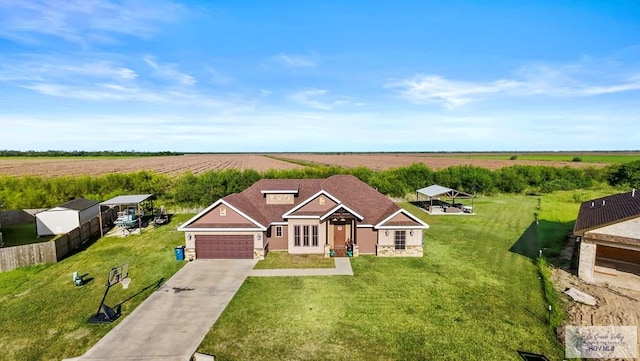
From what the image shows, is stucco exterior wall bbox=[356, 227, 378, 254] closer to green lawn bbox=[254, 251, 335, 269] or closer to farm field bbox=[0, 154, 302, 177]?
green lawn bbox=[254, 251, 335, 269]

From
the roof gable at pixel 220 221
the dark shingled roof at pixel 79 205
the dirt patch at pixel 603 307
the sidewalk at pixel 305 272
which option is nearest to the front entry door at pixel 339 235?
the sidewalk at pixel 305 272

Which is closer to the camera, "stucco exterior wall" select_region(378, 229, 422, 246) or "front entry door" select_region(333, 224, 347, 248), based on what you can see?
"stucco exterior wall" select_region(378, 229, 422, 246)

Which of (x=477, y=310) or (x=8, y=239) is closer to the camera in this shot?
(x=477, y=310)

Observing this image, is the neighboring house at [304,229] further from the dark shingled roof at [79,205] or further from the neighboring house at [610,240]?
the dark shingled roof at [79,205]

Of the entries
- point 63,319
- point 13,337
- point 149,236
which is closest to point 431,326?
point 63,319

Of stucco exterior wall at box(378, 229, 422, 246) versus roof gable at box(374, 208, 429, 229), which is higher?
roof gable at box(374, 208, 429, 229)

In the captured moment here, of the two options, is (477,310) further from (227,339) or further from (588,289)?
(227,339)

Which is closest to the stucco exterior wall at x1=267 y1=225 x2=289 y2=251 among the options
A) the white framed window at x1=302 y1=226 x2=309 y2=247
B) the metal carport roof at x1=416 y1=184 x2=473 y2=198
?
the white framed window at x1=302 y1=226 x2=309 y2=247
